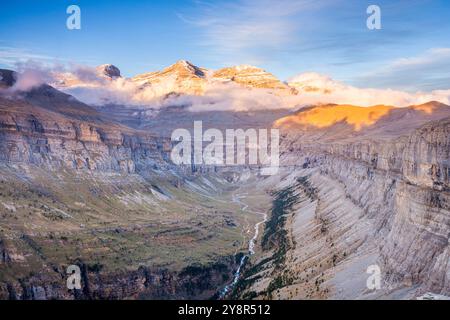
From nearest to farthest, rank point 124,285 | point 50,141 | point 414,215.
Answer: point 414,215 < point 124,285 < point 50,141

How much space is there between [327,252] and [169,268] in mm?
30740

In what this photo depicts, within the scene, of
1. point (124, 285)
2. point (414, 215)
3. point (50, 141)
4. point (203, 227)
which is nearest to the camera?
point (414, 215)

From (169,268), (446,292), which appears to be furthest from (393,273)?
(169,268)

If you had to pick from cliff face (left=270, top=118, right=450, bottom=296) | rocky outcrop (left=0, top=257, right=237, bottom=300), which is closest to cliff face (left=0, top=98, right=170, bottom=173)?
rocky outcrop (left=0, top=257, right=237, bottom=300)

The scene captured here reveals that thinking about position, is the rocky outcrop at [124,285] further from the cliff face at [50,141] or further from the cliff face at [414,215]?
the cliff face at [50,141]

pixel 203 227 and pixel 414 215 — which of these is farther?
pixel 203 227

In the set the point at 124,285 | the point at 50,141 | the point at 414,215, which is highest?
the point at 50,141

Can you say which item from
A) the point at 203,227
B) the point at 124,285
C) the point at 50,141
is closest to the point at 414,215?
the point at 124,285

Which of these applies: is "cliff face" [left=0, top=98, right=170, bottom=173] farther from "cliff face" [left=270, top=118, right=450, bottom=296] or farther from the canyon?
"cliff face" [left=270, top=118, right=450, bottom=296]

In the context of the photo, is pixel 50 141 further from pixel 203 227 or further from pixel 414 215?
pixel 414 215

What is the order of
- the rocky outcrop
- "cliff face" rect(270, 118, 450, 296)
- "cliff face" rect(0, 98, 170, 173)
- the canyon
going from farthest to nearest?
"cliff face" rect(0, 98, 170, 173) < the rocky outcrop < the canyon < "cliff face" rect(270, 118, 450, 296)

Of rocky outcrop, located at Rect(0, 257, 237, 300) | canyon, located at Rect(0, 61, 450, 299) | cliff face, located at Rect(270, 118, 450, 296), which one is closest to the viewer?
cliff face, located at Rect(270, 118, 450, 296)

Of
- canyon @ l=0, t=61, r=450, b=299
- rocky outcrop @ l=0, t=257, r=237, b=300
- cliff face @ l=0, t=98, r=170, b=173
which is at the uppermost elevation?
cliff face @ l=0, t=98, r=170, b=173
